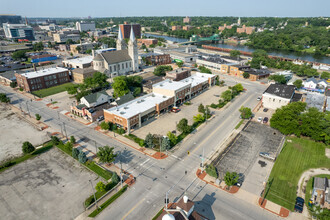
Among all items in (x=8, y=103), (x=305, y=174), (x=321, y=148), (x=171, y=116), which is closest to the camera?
(x=305, y=174)

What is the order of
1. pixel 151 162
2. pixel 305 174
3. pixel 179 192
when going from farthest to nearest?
pixel 151 162 → pixel 305 174 → pixel 179 192

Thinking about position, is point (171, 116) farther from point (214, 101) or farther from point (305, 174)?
point (305, 174)

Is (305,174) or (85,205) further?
(305,174)

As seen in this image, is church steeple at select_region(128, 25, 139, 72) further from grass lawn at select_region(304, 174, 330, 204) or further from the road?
grass lawn at select_region(304, 174, 330, 204)

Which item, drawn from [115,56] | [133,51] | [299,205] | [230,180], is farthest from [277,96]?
[115,56]

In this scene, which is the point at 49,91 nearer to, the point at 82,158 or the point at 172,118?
the point at 82,158

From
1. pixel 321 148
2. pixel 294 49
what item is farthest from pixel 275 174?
pixel 294 49
